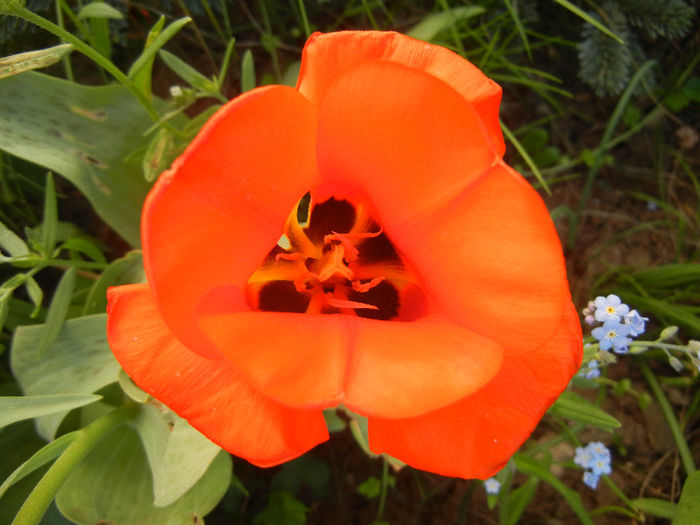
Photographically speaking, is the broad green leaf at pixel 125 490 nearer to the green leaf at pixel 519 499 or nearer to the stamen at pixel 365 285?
the stamen at pixel 365 285

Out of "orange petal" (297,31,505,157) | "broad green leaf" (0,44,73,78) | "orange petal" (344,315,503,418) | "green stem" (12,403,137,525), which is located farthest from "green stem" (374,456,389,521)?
"broad green leaf" (0,44,73,78)

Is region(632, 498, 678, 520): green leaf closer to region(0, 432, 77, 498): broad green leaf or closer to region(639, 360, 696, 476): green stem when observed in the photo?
region(639, 360, 696, 476): green stem

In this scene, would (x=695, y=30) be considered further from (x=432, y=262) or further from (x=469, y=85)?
(x=432, y=262)

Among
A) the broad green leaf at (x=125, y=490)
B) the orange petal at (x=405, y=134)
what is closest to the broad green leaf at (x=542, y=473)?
the broad green leaf at (x=125, y=490)

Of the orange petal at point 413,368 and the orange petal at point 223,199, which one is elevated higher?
the orange petal at point 223,199

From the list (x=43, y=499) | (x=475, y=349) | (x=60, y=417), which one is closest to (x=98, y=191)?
(x=60, y=417)
